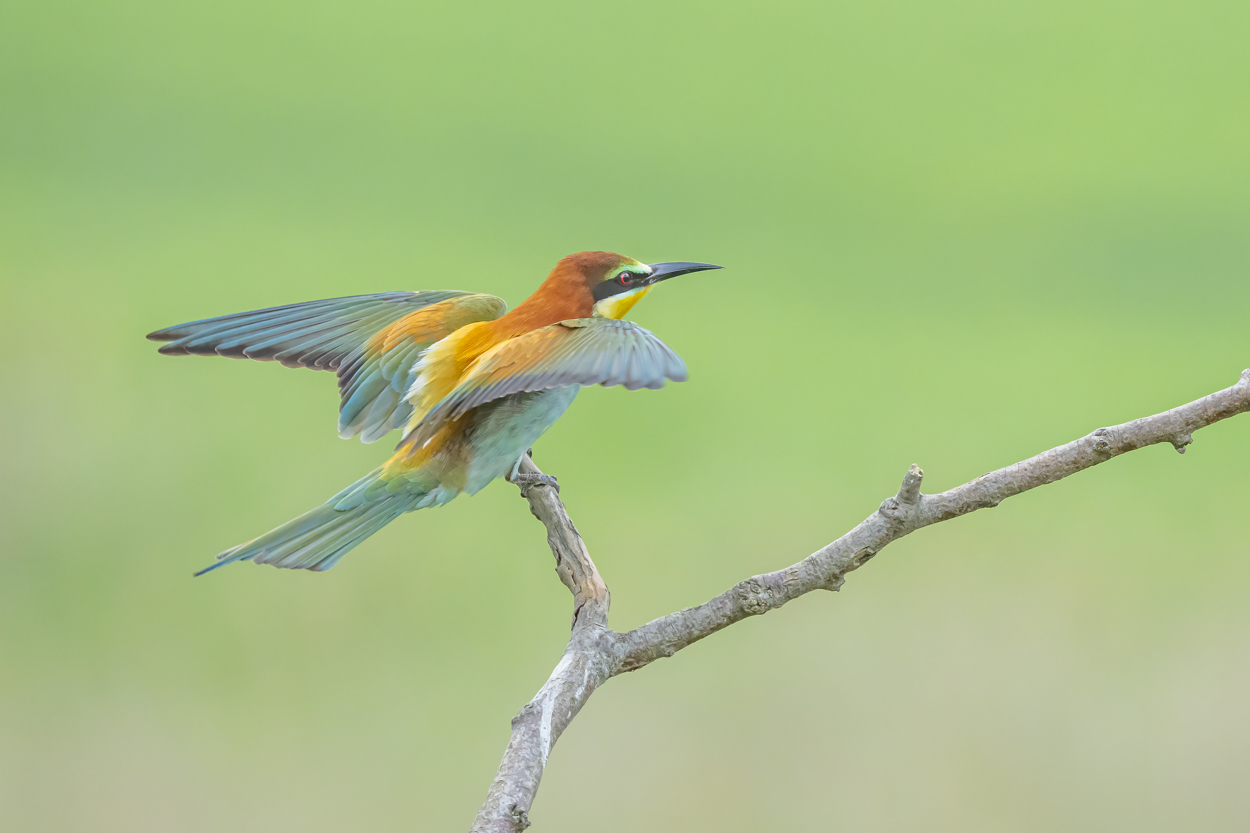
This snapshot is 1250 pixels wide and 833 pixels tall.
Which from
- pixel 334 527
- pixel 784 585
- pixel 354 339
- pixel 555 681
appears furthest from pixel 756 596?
pixel 354 339

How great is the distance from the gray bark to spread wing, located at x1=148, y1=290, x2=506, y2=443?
30cm

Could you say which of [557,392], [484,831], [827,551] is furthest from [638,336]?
[484,831]

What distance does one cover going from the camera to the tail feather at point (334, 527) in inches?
31.5

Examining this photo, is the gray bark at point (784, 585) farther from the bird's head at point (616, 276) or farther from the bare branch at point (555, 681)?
the bird's head at point (616, 276)

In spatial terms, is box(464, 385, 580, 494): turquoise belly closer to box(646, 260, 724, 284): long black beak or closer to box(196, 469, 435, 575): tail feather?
box(196, 469, 435, 575): tail feather

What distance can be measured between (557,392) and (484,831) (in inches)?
13.7

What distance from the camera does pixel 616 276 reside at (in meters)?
0.98

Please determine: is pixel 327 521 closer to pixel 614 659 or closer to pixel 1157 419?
pixel 614 659

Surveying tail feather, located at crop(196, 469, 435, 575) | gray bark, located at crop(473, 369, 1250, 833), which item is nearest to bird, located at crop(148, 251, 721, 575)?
tail feather, located at crop(196, 469, 435, 575)

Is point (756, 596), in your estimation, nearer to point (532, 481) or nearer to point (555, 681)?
point (555, 681)

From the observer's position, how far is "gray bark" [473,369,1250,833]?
72 centimetres

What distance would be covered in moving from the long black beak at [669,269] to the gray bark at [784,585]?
0.32 m

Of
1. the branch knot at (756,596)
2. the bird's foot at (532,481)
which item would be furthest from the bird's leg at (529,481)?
the branch knot at (756,596)

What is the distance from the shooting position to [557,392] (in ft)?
2.78
